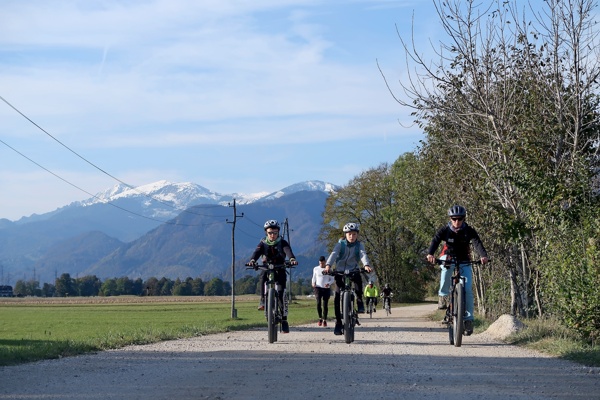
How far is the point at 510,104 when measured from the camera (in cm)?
2206

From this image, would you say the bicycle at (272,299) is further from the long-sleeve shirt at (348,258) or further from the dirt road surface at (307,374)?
the long-sleeve shirt at (348,258)

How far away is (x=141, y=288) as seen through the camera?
19850 cm

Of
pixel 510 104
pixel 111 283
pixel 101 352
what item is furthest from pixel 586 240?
pixel 111 283

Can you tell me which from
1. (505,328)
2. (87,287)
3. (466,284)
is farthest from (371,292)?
(87,287)

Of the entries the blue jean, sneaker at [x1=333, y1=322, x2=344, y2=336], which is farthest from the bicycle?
the blue jean

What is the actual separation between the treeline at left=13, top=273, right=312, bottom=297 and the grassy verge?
149m

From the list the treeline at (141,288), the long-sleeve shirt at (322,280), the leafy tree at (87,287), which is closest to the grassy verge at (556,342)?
the long-sleeve shirt at (322,280)

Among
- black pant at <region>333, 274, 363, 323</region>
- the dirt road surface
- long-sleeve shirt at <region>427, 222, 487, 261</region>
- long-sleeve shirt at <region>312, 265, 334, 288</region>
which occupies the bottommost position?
the dirt road surface

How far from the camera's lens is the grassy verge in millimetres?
12539

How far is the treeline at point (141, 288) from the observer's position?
17375 cm

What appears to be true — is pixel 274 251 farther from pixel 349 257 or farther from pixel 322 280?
pixel 322 280

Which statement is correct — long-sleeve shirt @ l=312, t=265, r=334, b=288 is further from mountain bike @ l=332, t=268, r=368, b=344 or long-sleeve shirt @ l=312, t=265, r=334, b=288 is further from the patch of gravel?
mountain bike @ l=332, t=268, r=368, b=344

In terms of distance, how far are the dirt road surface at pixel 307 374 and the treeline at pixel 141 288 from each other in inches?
5990

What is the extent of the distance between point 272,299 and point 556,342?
4.90 metres
